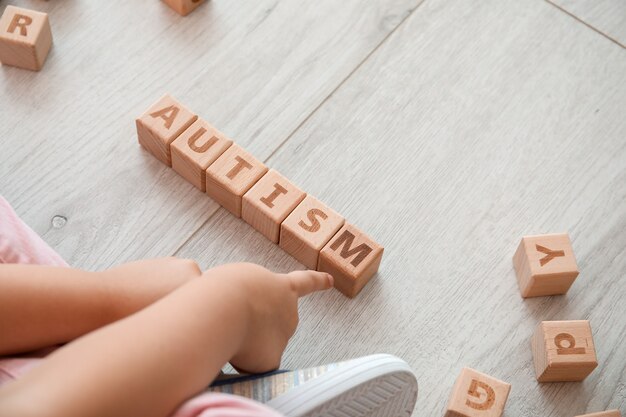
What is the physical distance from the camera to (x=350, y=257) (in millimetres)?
1153

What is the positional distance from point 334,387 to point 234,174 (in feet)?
1.34

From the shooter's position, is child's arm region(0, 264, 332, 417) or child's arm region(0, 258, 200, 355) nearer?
child's arm region(0, 264, 332, 417)

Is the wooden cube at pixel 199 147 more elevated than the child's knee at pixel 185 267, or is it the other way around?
the child's knee at pixel 185 267

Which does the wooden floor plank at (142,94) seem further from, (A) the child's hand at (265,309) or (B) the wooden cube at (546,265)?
(B) the wooden cube at (546,265)

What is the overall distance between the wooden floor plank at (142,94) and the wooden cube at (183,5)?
1 centimetres

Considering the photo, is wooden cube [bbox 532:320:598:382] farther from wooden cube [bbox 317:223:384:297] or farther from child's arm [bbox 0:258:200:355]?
child's arm [bbox 0:258:200:355]

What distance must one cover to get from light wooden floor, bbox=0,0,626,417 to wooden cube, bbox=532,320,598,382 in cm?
3

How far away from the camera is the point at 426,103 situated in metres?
1.36

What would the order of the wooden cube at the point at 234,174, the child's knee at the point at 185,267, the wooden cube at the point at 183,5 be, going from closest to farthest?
the child's knee at the point at 185,267 → the wooden cube at the point at 234,174 → the wooden cube at the point at 183,5

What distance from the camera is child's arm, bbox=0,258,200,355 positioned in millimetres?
868

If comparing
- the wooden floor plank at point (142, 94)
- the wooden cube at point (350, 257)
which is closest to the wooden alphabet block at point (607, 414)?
the wooden cube at point (350, 257)

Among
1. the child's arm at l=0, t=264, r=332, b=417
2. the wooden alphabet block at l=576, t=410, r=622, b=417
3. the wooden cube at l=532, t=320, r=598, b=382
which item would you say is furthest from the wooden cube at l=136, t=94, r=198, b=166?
the wooden alphabet block at l=576, t=410, r=622, b=417

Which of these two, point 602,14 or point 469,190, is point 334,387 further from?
point 602,14

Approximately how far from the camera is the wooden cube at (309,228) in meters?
1.16
